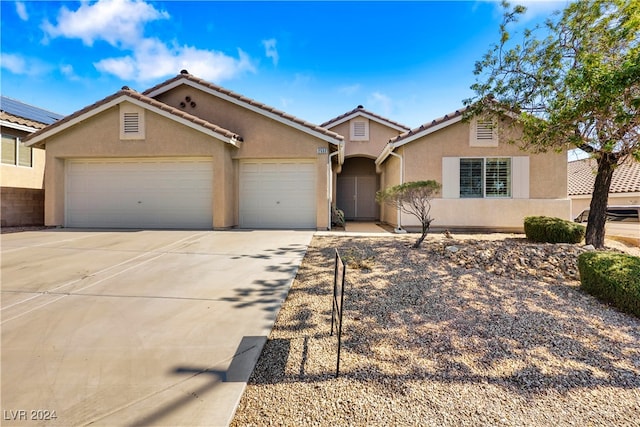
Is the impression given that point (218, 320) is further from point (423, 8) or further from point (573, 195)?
point (573, 195)

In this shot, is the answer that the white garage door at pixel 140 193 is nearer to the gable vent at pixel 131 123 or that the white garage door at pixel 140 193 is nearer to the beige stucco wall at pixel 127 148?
the beige stucco wall at pixel 127 148

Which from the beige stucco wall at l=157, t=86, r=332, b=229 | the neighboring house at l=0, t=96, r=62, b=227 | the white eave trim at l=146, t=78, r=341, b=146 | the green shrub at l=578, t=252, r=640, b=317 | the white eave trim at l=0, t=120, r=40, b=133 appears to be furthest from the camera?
the neighboring house at l=0, t=96, r=62, b=227

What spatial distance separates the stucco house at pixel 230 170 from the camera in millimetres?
10328

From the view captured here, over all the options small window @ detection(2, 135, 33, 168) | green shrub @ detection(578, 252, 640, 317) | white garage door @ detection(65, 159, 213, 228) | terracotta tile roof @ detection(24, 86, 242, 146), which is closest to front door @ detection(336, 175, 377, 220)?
terracotta tile roof @ detection(24, 86, 242, 146)

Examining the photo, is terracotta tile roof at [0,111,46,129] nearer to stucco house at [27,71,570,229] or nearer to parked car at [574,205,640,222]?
stucco house at [27,71,570,229]

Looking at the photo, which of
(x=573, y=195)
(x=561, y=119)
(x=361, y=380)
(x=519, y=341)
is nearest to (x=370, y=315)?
(x=361, y=380)

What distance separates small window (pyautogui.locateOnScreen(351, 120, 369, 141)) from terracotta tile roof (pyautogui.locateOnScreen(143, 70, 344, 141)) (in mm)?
6537

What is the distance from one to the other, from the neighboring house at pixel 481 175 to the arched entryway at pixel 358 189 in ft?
21.3

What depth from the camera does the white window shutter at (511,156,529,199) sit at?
10633mm

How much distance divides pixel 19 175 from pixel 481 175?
738 inches

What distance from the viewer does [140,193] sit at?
1082 cm

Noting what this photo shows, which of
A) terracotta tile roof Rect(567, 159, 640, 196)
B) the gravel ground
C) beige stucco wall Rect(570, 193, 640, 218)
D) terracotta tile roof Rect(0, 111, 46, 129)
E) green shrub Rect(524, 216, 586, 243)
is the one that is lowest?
the gravel ground

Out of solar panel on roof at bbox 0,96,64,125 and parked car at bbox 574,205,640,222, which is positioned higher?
solar panel on roof at bbox 0,96,64,125

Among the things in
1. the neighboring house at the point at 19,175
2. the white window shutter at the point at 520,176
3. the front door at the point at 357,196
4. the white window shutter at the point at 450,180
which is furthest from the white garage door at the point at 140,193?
the white window shutter at the point at 520,176
